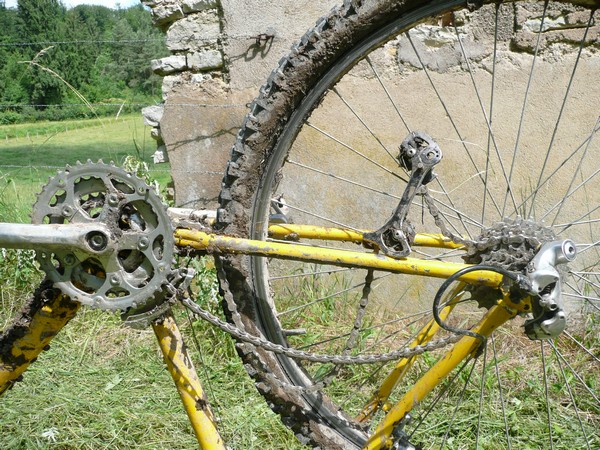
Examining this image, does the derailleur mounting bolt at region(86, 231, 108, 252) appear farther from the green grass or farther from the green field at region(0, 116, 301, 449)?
the green grass

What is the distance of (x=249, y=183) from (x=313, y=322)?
5.51 ft

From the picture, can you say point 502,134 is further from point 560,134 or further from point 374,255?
point 374,255

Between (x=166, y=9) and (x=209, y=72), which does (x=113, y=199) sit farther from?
(x=166, y=9)

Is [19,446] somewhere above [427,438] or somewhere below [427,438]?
below

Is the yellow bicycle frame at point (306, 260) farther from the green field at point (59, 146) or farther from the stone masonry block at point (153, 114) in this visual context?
the green field at point (59, 146)

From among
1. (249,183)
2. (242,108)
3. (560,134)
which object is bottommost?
(249,183)

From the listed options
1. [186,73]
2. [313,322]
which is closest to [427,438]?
[313,322]

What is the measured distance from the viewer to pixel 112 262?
1.65 m

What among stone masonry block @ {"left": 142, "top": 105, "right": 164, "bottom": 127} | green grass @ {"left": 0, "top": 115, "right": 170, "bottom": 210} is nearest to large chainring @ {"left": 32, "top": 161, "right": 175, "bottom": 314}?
stone masonry block @ {"left": 142, "top": 105, "right": 164, "bottom": 127}

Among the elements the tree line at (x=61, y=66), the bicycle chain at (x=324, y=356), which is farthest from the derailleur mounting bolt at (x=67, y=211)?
the tree line at (x=61, y=66)

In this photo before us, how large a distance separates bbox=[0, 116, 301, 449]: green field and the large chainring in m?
0.44

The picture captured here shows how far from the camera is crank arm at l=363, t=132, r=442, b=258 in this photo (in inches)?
66.5

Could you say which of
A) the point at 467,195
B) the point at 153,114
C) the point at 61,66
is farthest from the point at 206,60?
the point at 61,66

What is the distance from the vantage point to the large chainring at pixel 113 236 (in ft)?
5.29
